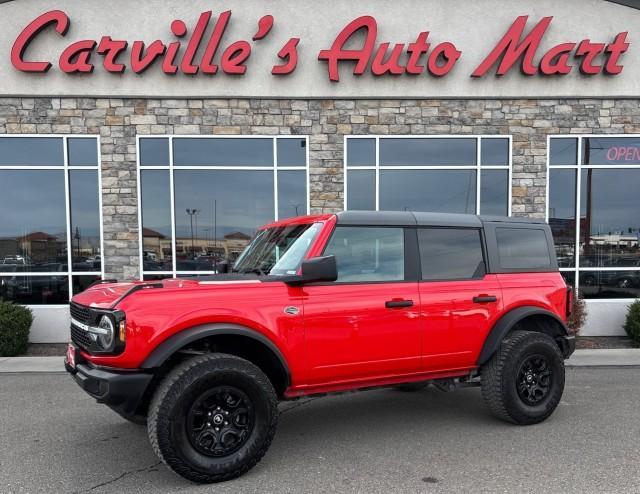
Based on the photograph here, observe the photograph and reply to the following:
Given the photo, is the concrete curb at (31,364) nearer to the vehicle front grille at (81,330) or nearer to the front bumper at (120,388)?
the vehicle front grille at (81,330)

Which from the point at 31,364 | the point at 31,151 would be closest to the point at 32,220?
the point at 31,151

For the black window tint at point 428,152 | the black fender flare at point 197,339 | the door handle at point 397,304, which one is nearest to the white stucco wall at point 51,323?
the black fender flare at point 197,339

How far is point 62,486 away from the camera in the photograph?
10.8 ft

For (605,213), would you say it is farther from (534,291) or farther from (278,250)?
(278,250)

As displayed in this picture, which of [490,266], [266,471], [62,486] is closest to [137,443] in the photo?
[62,486]

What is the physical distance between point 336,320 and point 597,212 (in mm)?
7964

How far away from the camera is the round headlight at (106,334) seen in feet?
10.7

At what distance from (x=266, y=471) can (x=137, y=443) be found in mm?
1309

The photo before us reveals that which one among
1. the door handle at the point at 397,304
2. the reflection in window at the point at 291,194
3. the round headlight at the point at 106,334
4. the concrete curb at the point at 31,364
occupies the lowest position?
the concrete curb at the point at 31,364

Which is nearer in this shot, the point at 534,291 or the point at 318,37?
the point at 534,291

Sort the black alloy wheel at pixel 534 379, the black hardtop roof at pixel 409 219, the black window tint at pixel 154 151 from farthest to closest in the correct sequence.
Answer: the black window tint at pixel 154 151
the black alloy wheel at pixel 534 379
the black hardtop roof at pixel 409 219

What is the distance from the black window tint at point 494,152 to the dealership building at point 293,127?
0.03 meters

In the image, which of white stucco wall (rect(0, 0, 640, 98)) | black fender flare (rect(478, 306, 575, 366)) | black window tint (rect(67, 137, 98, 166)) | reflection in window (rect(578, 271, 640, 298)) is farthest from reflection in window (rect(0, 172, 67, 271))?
reflection in window (rect(578, 271, 640, 298))

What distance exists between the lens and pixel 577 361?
7227mm
